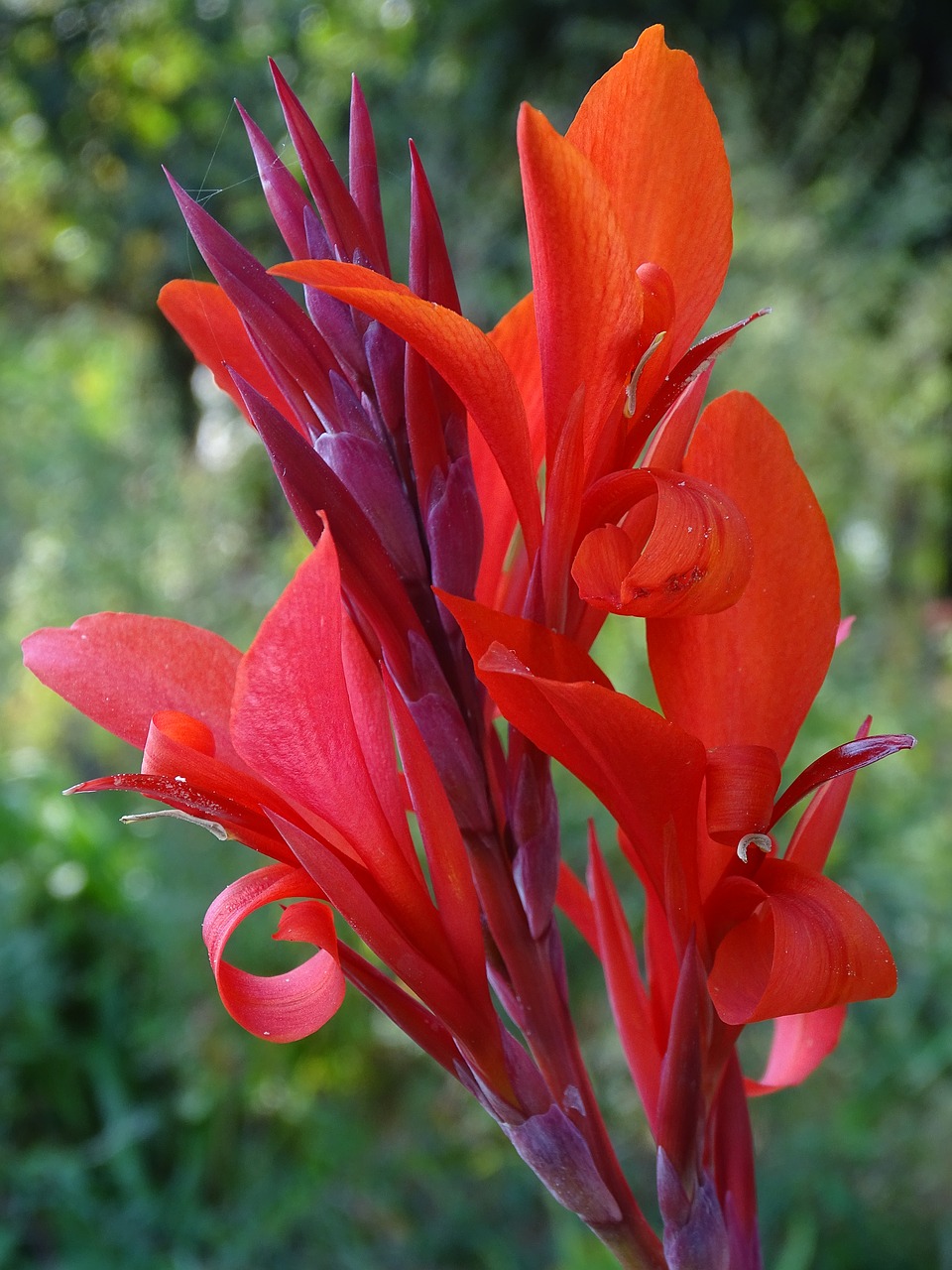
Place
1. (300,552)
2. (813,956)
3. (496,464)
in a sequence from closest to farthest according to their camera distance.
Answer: (813,956) → (496,464) → (300,552)

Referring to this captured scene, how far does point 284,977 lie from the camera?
346 millimetres

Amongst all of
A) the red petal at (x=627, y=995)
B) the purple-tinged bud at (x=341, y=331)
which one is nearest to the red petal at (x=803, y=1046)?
the red petal at (x=627, y=995)

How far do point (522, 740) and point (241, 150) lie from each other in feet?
10.3

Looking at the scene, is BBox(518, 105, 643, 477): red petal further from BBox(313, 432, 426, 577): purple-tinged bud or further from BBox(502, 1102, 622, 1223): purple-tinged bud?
BBox(502, 1102, 622, 1223): purple-tinged bud

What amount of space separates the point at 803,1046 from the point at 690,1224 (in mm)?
84

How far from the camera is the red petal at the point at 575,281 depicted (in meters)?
0.30

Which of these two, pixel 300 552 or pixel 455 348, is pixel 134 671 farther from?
pixel 300 552

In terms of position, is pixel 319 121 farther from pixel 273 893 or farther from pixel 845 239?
pixel 273 893

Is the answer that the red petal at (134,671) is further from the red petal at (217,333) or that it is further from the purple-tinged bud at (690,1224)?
the purple-tinged bud at (690,1224)

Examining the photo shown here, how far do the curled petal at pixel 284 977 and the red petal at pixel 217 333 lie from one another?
164 millimetres

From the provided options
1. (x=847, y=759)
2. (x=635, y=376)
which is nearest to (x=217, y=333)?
(x=635, y=376)

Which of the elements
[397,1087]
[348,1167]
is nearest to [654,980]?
[348,1167]

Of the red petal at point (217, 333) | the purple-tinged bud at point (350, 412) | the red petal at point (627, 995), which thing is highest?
the red petal at point (217, 333)

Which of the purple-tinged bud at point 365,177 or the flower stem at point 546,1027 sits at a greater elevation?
the purple-tinged bud at point 365,177
